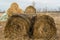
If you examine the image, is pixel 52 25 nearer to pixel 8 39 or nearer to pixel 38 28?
pixel 38 28

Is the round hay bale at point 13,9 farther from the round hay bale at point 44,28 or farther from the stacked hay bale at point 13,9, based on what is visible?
the round hay bale at point 44,28

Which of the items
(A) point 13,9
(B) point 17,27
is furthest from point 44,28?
(A) point 13,9

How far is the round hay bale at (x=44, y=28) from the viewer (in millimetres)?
10231

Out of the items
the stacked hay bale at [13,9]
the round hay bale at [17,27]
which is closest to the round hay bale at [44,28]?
the round hay bale at [17,27]

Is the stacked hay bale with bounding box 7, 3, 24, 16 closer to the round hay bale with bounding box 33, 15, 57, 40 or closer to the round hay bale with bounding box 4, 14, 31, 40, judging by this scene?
the round hay bale with bounding box 4, 14, 31, 40

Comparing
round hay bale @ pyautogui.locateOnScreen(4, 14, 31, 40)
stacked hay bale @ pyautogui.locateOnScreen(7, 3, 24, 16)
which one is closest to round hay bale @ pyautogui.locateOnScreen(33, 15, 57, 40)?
round hay bale @ pyautogui.locateOnScreen(4, 14, 31, 40)

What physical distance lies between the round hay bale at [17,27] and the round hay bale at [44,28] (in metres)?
0.37

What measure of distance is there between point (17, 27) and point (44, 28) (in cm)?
105

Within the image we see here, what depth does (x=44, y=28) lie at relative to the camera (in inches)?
410

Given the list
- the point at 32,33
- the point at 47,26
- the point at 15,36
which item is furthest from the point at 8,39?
the point at 47,26

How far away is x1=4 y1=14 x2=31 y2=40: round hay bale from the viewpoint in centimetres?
1022

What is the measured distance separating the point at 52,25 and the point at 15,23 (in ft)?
4.72

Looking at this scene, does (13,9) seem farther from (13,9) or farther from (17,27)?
(17,27)

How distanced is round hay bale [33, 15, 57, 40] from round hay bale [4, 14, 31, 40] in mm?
368
